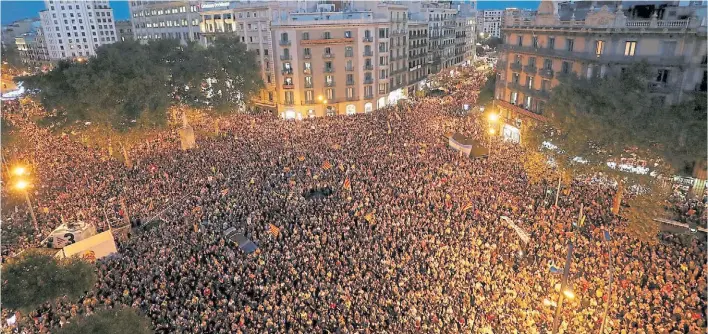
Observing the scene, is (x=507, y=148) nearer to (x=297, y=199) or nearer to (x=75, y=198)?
(x=297, y=199)

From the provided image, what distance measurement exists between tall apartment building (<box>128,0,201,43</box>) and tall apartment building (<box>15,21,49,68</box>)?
180 ft

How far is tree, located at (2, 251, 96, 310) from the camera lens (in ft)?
45.5

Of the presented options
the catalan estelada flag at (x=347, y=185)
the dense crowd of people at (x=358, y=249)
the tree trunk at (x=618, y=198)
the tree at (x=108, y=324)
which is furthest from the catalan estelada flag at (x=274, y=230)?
the tree trunk at (x=618, y=198)

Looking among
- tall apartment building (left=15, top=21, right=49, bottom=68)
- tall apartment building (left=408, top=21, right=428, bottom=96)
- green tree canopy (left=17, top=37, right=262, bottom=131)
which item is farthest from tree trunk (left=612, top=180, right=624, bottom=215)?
tall apartment building (left=15, top=21, right=49, bottom=68)

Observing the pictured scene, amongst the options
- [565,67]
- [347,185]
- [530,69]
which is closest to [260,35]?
[530,69]

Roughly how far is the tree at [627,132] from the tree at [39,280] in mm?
24245

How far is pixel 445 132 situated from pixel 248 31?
3351 cm

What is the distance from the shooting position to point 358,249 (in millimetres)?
20500

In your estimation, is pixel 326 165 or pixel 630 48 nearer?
pixel 326 165

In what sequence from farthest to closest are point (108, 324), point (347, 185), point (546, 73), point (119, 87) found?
point (546, 73) → point (119, 87) → point (347, 185) → point (108, 324)

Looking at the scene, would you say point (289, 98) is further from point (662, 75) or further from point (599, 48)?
point (662, 75)

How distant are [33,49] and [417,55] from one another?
13353cm

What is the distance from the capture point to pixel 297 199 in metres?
25.9

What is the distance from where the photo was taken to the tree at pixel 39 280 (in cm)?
1388
